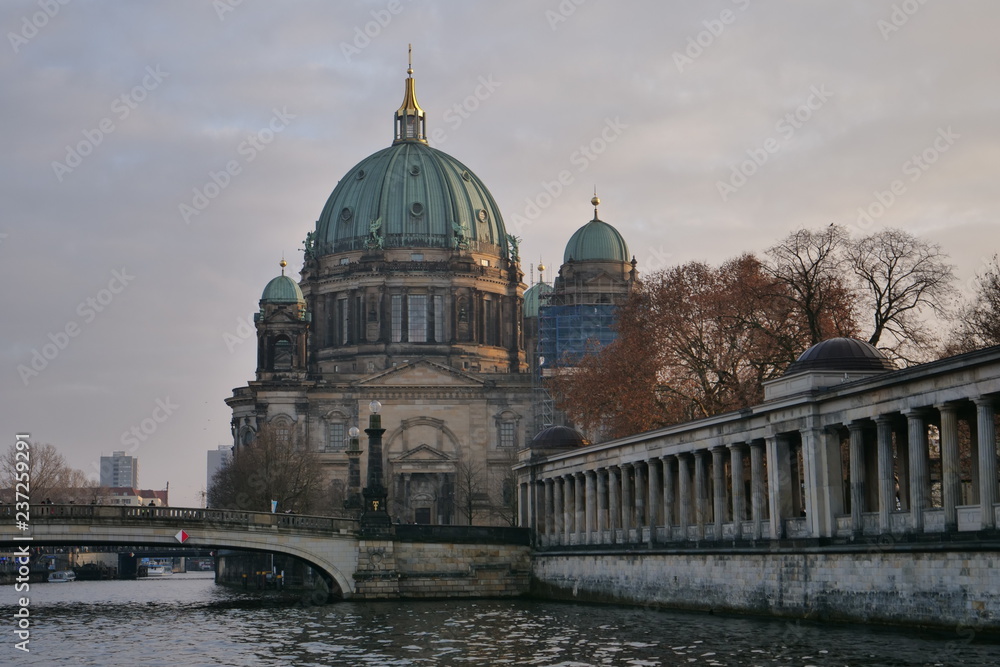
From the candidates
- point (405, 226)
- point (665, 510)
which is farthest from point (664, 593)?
point (405, 226)

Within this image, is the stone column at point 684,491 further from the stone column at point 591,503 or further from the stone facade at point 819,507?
the stone column at point 591,503

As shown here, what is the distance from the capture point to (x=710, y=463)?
58.7 metres

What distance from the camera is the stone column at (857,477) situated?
4612cm

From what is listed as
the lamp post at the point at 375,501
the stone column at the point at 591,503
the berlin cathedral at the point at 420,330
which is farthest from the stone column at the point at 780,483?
the berlin cathedral at the point at 420,330

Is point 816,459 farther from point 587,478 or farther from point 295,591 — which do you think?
point 295,591

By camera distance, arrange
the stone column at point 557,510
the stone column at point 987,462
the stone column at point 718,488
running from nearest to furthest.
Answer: the stone column at point 987,462
the stone column at point 718,488
the stone column at point 557,510

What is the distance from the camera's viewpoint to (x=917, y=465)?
43.5 metres

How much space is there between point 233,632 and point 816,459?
1998 cm

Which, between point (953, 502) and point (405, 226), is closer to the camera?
point (953, 502)

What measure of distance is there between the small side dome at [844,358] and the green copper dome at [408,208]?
291 feet

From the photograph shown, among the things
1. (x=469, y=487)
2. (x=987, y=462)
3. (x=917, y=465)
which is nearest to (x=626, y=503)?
(x=917, y=465)

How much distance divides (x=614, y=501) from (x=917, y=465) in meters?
24.3

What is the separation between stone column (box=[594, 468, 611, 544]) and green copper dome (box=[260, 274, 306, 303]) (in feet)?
232

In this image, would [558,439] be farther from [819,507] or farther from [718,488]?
[819,507]
